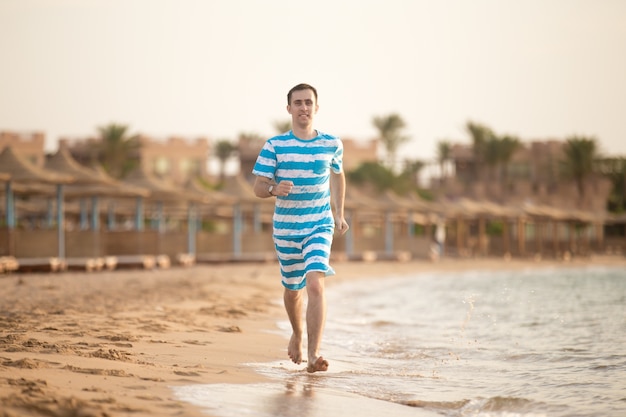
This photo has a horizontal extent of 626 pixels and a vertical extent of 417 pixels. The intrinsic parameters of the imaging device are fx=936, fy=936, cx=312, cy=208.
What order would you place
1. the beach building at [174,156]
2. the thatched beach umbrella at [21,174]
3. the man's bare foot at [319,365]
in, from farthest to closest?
1. the beach building at [174,156]
2. the thatched beach umbrella at [21,174]
3. the man's bare foot at [319,365]

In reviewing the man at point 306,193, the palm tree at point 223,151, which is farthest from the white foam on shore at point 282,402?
the palm tree at point 223,151

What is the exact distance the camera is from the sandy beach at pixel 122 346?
399cm

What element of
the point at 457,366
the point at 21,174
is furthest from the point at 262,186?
the point at 21,174

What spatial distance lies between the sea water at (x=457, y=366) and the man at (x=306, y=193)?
0.57 metres

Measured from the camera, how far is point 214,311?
988 centimetres

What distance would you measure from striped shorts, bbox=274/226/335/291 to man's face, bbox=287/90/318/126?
617 millimetres

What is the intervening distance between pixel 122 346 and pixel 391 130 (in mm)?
60680

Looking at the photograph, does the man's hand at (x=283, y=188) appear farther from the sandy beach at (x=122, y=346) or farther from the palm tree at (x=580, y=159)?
the palm tree at (x=580, y=159)

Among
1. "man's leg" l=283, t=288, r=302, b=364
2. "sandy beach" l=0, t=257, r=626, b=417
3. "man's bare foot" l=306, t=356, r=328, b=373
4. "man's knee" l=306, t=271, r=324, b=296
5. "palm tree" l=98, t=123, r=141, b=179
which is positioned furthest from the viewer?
"palm tree" l=98, t=123, r=141, b=179

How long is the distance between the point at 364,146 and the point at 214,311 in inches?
2269

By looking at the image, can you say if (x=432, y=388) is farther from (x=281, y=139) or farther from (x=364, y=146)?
(x=364, y=146)

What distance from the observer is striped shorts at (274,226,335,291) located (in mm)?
5203

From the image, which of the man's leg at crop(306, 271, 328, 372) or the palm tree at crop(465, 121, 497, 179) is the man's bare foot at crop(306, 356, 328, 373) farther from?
the palm tree at crop(465, 121, 497, 179)

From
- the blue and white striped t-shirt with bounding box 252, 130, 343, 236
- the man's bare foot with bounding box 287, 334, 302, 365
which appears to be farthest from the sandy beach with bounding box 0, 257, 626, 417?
the blue and white striped t-shirt with bounding box 252, 130, 343, 236
